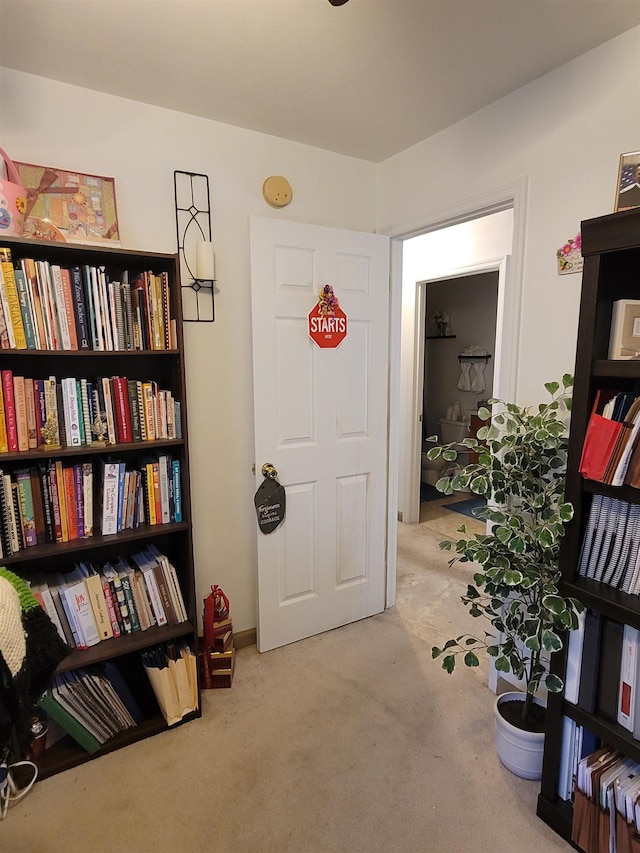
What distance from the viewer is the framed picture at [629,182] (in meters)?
1.27

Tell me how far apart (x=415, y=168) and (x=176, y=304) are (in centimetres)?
133

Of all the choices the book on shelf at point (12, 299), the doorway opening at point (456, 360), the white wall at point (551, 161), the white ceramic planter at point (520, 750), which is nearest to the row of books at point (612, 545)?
Answer: the white wall at point (551, 161)

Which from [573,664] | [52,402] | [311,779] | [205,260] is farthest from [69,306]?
[573,664]

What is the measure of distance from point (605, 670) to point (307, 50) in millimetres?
2077

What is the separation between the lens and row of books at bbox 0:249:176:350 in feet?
4.85

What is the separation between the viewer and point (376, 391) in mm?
2412

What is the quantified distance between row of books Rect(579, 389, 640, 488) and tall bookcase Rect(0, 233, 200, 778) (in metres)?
1.33

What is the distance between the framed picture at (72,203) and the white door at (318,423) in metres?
0.57

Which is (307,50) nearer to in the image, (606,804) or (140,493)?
(140,493)

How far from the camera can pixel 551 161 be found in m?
1.65

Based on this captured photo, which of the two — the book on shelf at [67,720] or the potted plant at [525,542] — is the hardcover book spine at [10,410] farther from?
the potted plant at [525,542]

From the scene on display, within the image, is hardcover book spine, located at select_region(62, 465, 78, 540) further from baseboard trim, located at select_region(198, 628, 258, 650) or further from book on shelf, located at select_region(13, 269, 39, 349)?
baseboard trim, located at select_region(198, 628, 258, 650)

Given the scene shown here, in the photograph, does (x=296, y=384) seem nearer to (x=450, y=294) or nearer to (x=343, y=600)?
(x=343, y=600)

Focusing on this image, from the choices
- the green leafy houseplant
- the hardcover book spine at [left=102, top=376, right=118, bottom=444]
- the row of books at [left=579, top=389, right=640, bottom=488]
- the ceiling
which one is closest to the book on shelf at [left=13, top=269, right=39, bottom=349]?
the hardcover book spine at [left=102, top=376, right=118, bottom=444]
